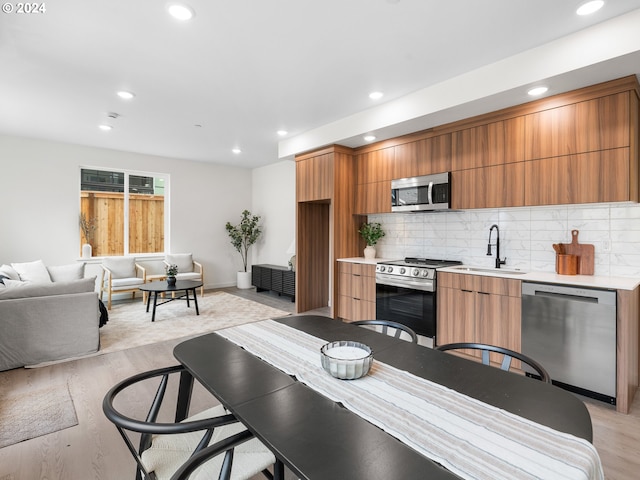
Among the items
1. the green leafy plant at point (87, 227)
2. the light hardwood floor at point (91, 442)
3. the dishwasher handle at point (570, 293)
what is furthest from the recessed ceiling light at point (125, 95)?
the dishwasher handle at point (570, 293)

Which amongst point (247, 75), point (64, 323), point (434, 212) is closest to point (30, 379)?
point (64, 323)

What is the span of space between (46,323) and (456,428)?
393 centimetres

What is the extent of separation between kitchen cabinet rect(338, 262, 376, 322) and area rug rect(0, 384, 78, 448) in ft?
10.3

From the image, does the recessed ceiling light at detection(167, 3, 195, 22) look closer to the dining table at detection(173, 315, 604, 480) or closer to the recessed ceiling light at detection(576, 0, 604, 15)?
the dining table at detection(173, 315, 604, 480)

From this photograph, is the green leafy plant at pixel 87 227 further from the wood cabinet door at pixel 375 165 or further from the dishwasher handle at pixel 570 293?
the dishwasher handle at pixel 570 293

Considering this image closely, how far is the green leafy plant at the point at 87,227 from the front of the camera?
5.83m

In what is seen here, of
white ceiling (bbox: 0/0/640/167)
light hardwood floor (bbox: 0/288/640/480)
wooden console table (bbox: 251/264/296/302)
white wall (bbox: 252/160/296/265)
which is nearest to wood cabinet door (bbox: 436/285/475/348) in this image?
light hardwood floor (bbox: 0/288/640/480)

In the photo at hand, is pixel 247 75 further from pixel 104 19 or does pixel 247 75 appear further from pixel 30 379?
pixel 30 379

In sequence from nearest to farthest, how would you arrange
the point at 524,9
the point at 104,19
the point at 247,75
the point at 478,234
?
the point at 524,9, the point at 104,19, the point at 247,75, the point at 478,234

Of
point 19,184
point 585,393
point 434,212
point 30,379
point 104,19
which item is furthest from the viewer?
point 19,184

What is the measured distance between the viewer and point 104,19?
2.34 m

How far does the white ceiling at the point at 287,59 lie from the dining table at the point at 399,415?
88.9 inches

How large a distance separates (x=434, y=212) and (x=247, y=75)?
2716mm

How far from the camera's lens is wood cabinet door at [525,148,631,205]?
2635 mm
